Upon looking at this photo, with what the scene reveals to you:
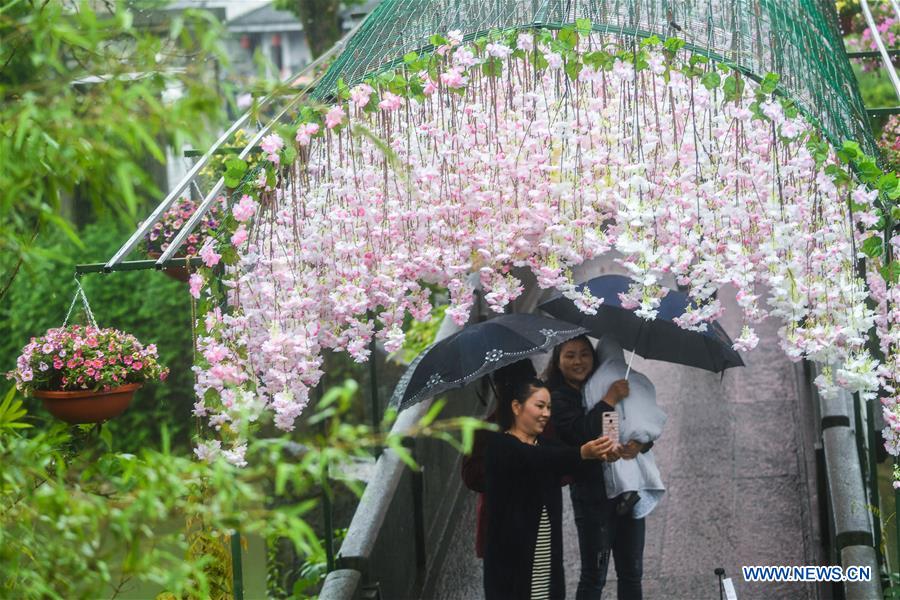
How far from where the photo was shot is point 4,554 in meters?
2.64

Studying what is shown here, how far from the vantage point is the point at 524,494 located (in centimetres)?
497

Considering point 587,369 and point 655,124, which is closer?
point 655,124

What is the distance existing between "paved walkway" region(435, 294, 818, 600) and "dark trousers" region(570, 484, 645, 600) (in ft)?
3.44

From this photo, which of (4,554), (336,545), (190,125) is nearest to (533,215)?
(190,125)

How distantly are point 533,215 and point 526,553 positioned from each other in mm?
1384

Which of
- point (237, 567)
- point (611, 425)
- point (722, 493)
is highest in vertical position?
point (611, 425)

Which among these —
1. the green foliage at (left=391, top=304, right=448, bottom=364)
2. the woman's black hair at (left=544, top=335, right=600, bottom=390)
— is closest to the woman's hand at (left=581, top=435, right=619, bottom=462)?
the woman's black hair at (left=544, top=335, right=600, bottom=390)

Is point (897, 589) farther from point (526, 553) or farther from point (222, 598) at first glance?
point (222, 598)

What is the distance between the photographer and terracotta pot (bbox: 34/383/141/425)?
567cm

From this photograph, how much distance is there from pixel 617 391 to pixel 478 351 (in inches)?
25.1

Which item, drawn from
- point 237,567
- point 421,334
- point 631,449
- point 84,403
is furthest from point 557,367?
point 421,334

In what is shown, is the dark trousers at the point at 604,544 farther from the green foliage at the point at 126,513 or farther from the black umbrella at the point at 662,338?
the green foliage at the point at 126,513

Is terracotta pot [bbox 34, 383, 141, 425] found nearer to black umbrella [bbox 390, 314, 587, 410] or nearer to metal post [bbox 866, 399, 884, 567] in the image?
black umbrella [bbox 390, 314, 587, 410]

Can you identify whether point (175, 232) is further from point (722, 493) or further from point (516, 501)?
point (722, 493)
